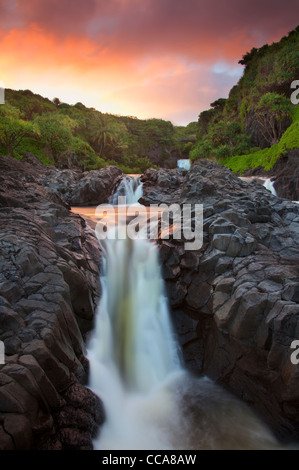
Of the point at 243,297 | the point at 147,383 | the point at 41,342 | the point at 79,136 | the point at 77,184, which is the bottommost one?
the point at 147,383

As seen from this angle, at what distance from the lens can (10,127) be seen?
818 inches

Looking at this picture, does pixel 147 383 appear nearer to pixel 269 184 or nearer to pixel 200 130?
pixel 269 184

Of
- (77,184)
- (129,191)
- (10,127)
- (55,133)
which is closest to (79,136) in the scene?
(55,133)

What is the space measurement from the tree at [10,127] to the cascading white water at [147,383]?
1775 centimetres

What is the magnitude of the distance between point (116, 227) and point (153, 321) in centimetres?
489

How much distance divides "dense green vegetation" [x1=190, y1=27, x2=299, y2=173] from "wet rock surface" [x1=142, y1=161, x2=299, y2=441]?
55.8 feet

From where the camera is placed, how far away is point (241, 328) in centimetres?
571

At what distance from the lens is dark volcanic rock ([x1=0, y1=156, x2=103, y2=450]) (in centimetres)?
367

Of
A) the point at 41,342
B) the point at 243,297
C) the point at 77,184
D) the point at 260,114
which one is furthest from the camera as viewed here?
the point at 260,114

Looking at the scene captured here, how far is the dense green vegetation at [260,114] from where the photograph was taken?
84.3 ft

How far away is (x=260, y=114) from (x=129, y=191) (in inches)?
662

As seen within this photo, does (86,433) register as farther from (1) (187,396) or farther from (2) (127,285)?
(2) (127,285)

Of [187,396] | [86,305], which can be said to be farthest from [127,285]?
[187,396]

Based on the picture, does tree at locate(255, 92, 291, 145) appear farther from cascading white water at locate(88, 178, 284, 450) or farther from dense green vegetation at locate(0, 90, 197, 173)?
cascading white water at locate(88, 178, 284, 450)
